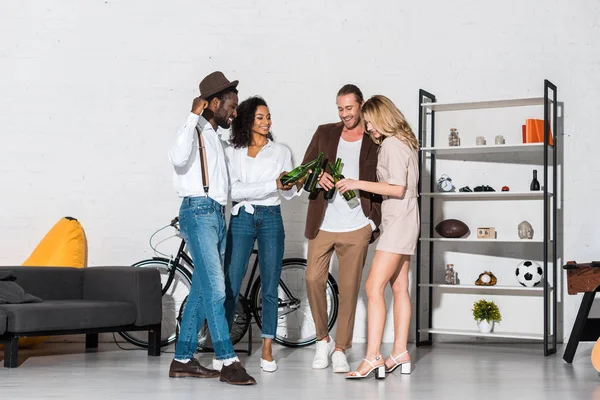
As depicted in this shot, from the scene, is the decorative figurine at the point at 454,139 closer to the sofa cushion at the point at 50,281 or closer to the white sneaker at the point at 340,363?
the white sneaker at the point at 340,363

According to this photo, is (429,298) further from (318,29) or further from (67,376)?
(67,376)

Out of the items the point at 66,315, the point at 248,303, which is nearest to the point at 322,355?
the point at 248,303

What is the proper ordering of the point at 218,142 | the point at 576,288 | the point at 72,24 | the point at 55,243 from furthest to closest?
the point at 72,24 < the point at 55,243 < the point at 576,288 < the point at 218,142

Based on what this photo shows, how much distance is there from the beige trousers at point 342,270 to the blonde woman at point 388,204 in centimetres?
29

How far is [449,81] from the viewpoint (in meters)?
6.37

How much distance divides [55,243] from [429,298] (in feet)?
9.26

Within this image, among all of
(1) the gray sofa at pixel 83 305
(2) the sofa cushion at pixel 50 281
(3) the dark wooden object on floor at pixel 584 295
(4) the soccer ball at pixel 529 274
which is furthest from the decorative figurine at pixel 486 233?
(2) the sofa cushion at pixel 50 281

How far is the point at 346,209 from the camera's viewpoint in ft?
14.6

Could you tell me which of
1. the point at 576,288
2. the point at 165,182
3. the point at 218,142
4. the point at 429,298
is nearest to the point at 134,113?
the point at 165,182

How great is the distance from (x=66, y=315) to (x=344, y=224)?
172cm

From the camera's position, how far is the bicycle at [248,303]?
18.0 feet

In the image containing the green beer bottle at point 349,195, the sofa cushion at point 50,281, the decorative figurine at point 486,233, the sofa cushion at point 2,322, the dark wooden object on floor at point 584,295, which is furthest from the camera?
the decorative figurine at point 486,233

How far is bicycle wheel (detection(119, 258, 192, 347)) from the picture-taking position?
5.71 metres

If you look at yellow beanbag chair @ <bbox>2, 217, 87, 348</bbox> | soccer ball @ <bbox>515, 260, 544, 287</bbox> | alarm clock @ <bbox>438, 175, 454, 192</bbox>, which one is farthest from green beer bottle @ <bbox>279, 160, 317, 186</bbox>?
soccer ball @ <bbox>515, 260, 544, 287</bbox>
